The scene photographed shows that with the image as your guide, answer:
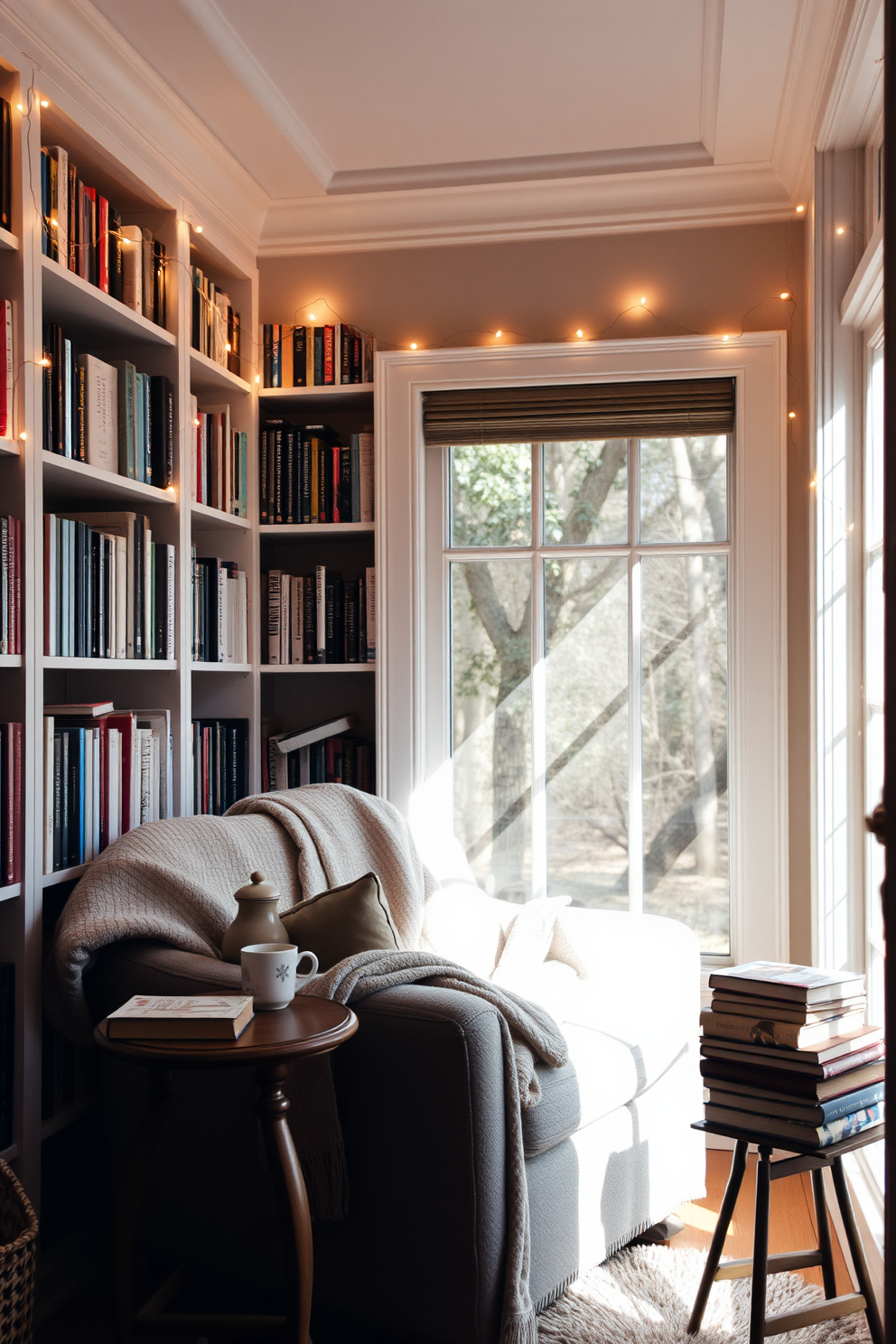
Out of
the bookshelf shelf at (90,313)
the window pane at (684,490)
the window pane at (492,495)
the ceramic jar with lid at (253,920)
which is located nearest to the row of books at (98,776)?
the ceramic jar with lid at (253,920)

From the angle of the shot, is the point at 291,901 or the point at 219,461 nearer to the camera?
the point at 291,901

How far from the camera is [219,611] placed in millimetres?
3109

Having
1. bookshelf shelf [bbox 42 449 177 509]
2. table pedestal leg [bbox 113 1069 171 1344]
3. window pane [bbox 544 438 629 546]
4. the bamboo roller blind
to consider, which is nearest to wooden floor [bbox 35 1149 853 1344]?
table pedestal leg [bbox 113 1069 171 1344]

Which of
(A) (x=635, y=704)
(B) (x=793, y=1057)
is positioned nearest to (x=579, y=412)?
(A) (x=635, y=704)

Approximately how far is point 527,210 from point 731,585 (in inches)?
50.7

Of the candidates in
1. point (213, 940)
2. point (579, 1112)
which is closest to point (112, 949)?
point (213, 940)

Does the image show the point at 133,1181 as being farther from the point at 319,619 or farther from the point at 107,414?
the point at 319,619

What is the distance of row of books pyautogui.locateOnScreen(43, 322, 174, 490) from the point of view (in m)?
2.31

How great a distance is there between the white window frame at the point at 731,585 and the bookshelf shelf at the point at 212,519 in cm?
42

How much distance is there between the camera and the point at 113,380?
255 cm

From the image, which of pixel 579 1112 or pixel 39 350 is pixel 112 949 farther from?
pixel 39 350

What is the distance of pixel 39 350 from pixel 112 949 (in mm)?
1213

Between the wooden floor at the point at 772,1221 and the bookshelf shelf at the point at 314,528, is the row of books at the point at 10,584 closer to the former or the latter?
the bookshelf shelf at the point at 314,528

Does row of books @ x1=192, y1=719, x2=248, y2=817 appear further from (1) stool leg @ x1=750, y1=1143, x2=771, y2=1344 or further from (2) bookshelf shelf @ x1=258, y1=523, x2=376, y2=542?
(1) stool leg @ x1=750, y1=1143, x2=771, y2=1344
